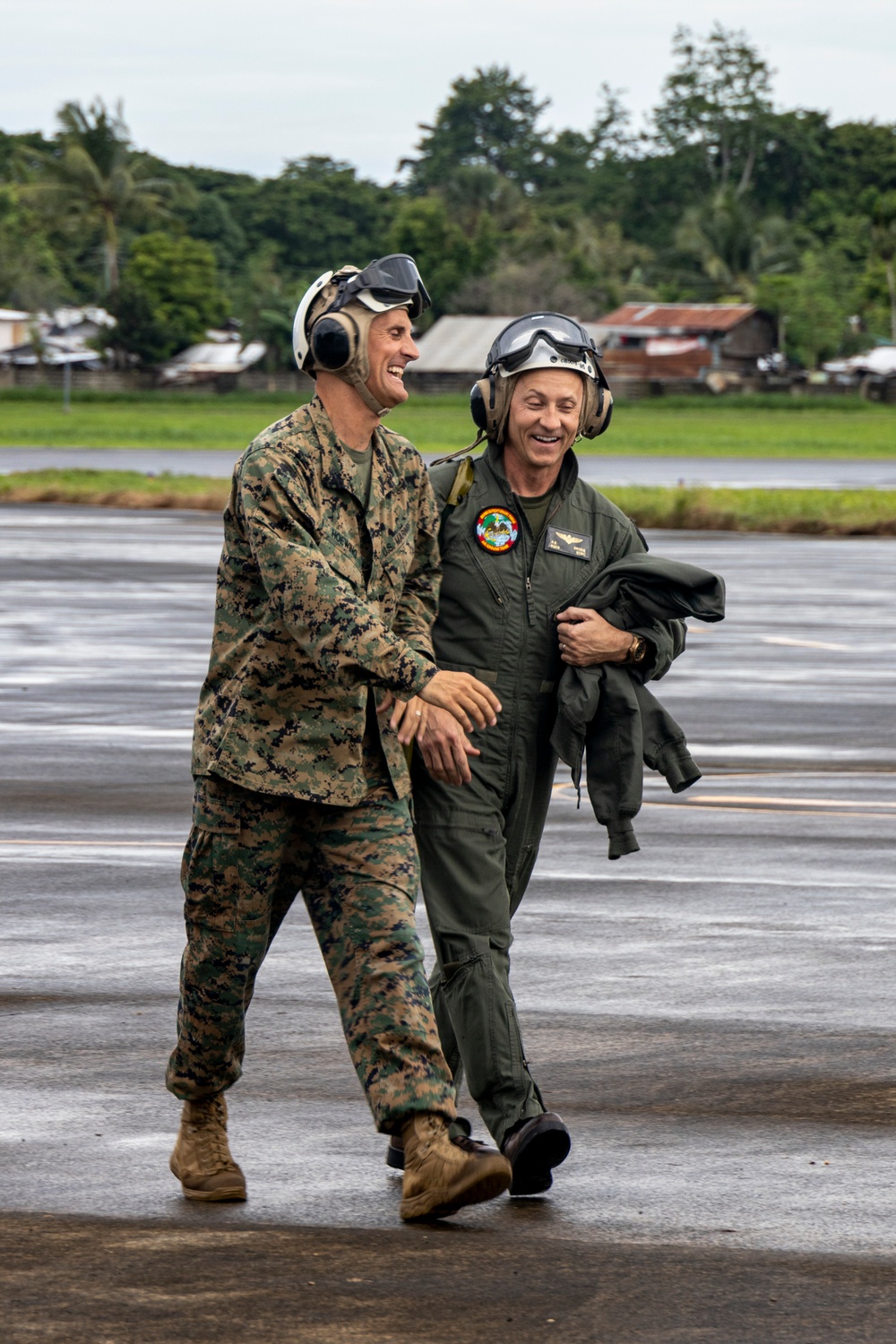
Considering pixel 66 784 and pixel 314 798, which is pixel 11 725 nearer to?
pixel 66 784

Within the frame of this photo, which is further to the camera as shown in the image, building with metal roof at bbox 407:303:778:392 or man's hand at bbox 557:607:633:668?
building with metal roof at bbox 407:303:778:392

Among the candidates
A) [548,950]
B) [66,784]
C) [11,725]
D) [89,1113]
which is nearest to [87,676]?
[11,725]

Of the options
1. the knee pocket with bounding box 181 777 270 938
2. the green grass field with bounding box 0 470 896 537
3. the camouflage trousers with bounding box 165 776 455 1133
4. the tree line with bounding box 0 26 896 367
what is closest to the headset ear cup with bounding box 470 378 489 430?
the camouflage trousers with bounding box 165 776 455 1133

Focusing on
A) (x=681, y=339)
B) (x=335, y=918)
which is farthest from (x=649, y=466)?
(x=681, y=339)

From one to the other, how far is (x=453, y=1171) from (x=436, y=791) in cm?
82

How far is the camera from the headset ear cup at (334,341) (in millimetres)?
4418

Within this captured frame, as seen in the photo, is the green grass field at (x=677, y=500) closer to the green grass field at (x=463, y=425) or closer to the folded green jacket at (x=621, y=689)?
the green grass field at (x=463, y=425)

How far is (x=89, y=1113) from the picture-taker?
5.16 metres

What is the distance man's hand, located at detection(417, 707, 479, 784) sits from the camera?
4375 millimetres

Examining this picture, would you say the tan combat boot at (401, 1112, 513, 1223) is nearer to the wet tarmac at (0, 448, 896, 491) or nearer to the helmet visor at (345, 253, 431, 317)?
the helmet visor at (345, 253, 431, 317)

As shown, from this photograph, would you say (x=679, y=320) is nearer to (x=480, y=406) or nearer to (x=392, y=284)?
(x=480, y=406)

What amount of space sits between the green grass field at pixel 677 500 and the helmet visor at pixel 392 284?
87.0 feet

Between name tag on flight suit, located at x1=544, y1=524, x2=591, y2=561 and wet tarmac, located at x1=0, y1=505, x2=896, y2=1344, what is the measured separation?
1324mm

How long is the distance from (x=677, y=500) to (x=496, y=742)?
27719mm
